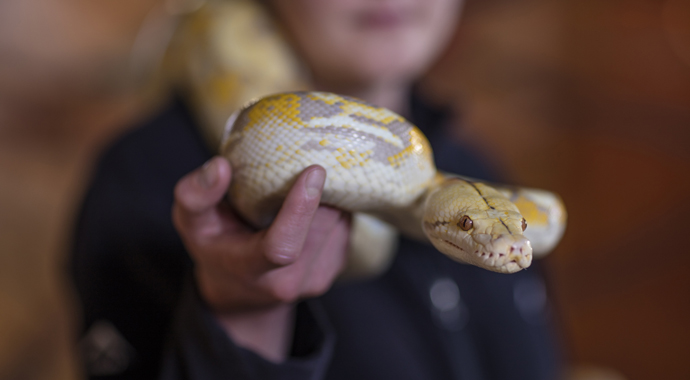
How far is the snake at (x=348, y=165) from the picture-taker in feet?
2.19

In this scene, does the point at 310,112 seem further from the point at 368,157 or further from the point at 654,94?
the point at 654,94

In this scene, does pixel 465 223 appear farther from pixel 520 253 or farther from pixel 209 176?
pixel 209 176

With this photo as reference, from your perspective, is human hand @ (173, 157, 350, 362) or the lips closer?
human hand @ (173, 157, 350, 362)

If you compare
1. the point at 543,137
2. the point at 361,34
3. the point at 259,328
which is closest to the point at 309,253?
the point at 259,328

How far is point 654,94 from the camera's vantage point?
3193 millimetres

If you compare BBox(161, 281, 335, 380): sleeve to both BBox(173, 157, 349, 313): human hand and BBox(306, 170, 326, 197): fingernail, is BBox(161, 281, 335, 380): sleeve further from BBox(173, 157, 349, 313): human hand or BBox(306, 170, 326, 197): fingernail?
BBox(306, 170, 326, 197): fingernail

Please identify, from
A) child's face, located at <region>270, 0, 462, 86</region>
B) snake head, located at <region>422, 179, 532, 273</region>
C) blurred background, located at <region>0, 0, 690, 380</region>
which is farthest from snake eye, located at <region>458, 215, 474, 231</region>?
blurred background, located at <region>0, 0, 690, 380</region>

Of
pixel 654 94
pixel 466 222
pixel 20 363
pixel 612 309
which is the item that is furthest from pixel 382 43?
pixel 612 309

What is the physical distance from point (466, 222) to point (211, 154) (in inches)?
36.0

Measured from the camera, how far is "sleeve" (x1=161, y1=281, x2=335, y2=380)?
752 mm

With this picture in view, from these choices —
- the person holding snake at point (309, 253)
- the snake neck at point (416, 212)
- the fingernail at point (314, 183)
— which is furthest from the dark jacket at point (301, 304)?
the fingernail at point (314, 183)

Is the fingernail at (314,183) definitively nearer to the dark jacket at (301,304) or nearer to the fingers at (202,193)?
the fingers at (202,193)

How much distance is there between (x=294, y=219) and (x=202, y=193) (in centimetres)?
17

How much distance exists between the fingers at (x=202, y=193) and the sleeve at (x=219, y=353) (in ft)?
0.56
